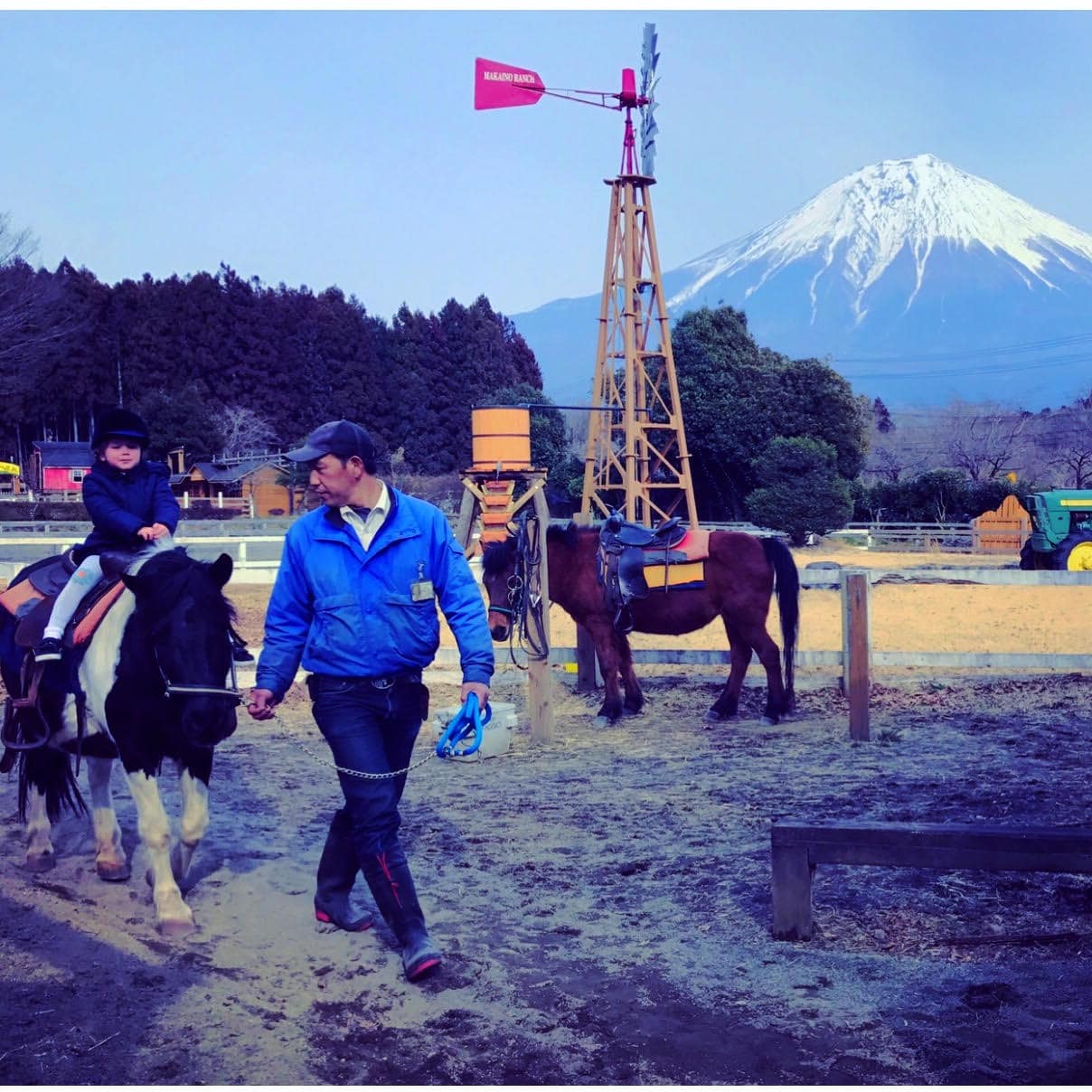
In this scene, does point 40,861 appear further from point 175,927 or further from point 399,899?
point 399,899

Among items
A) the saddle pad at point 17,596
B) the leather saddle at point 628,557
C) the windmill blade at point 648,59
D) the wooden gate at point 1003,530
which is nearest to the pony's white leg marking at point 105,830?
the saddle pad at point 17,596

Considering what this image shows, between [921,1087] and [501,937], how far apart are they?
164 centimetres

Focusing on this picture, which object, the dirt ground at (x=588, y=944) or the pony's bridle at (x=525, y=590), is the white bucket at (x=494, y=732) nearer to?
the dirt ground at (x=588, y=944)

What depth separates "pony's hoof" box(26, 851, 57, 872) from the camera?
16.3 ft

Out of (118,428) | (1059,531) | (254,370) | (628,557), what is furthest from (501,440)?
(254,370)

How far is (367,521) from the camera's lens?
369 cm

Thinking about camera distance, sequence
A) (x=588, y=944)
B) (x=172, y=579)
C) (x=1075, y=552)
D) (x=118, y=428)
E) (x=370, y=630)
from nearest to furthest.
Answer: (x=370, y=630) → (x=588, y=944) → (x=172, y=579) → (x=118, y=428) → (x=1075, y=552)

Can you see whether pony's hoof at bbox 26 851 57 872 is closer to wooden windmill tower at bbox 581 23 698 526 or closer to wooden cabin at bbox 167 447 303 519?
wooden windmill tower at bbox 581 23 698 526

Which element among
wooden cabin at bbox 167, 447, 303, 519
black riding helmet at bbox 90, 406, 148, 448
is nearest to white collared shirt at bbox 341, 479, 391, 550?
black riding helmet at bbox 90, 406, 148, 448


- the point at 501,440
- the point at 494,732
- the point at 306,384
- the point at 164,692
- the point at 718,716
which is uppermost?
the point at 306,384

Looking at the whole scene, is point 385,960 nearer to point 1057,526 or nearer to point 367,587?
point 367,587

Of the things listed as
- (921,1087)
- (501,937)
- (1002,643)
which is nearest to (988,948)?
(921,1087)

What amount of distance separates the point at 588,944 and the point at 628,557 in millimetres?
4768

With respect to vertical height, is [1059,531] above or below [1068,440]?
below
